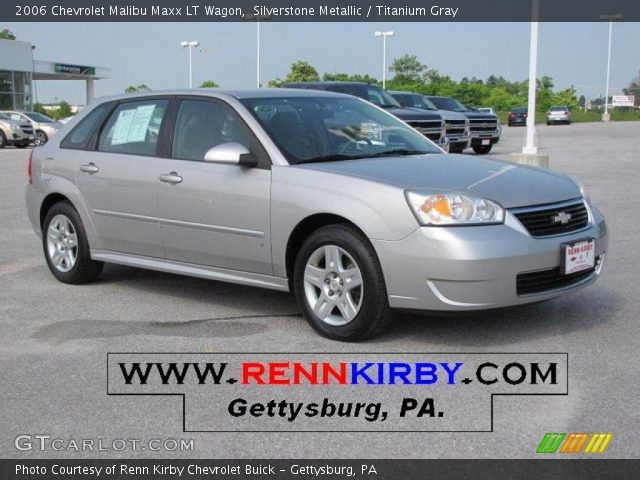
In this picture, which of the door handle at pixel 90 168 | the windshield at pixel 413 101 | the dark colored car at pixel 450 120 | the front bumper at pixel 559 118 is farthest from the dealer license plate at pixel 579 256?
the front bumper at pixel 559 118

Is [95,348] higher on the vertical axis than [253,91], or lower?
lower

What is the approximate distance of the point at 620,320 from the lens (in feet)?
20.2

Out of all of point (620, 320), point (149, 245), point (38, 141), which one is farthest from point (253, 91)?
point (38, 141)

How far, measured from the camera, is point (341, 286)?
5.66 meters

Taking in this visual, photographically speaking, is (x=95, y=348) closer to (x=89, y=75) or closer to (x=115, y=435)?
(x=115, y=435)

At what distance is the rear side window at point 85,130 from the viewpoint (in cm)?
761

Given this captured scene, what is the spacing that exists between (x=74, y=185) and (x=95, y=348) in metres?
2.26

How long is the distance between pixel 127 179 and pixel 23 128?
97.5ft

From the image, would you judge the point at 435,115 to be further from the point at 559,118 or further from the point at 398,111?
the point at 559,118

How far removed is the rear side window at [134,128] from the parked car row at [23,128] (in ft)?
89.8

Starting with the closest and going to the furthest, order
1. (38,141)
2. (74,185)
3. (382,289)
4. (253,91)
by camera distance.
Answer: (382,289), (253,91), (74,185), (38,141)

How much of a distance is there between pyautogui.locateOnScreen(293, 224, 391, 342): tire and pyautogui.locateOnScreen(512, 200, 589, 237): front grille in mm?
927

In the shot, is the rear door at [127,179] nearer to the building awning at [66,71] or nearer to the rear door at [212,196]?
the rear door at [212,196]

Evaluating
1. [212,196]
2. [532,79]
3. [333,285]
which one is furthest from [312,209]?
[532,79]
